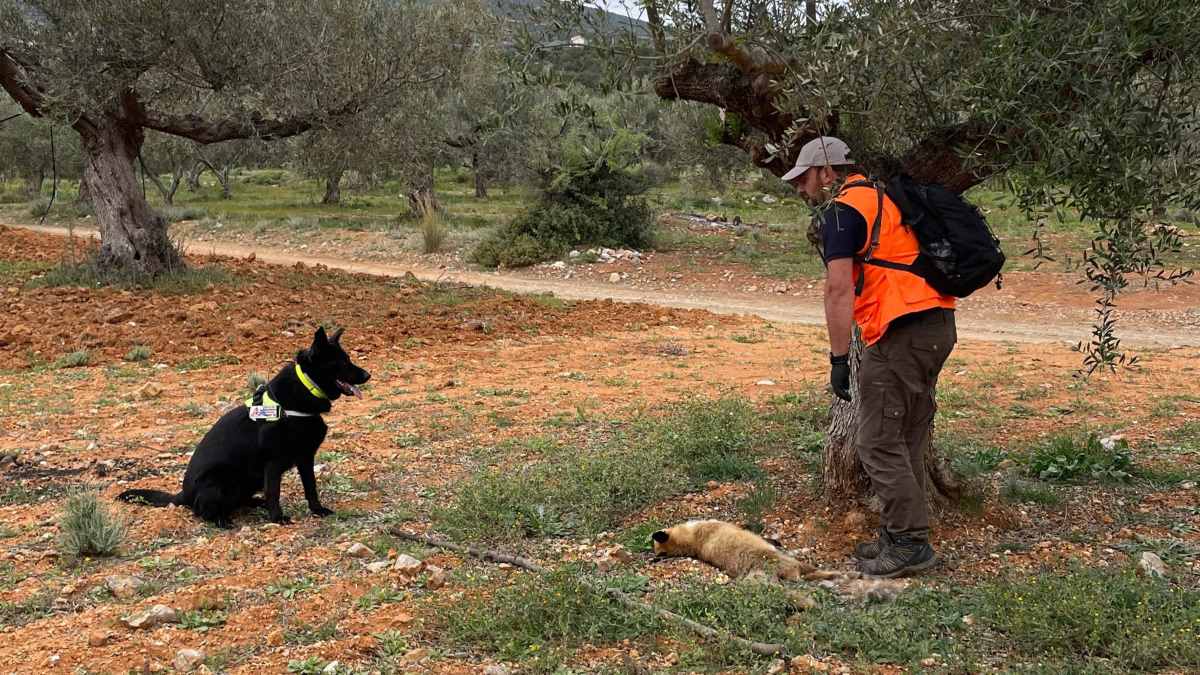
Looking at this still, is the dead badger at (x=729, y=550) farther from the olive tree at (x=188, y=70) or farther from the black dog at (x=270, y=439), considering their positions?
the olive tree at (x=188, y=70)

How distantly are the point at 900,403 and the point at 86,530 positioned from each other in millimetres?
4293

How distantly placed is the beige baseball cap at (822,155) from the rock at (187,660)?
345 cm

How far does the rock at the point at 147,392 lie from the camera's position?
966 centimetres

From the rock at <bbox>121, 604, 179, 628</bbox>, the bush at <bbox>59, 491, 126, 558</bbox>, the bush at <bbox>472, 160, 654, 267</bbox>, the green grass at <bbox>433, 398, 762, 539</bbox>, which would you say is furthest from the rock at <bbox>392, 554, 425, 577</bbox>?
the bush at <bbox>472, 160, 654, 267</bbox>

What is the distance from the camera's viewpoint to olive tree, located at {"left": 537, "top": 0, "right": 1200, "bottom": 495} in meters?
4.11

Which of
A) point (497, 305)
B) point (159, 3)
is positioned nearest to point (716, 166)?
point (497, 305)

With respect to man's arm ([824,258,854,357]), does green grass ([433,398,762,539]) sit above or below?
below

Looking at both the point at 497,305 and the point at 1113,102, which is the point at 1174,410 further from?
the point at 497,305

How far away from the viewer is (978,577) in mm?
4871

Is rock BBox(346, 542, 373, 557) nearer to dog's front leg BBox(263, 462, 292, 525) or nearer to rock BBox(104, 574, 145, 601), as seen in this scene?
dog's front leg BBox(263, 462, 292, 525)

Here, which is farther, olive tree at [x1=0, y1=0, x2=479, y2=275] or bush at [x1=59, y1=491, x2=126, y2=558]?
olive tree at [x1=0, y1=0, x2=479, y2=275]

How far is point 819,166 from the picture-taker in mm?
4918

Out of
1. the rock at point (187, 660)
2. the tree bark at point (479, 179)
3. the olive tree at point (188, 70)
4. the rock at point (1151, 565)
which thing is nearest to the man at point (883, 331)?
the rock at point (1151, 565)

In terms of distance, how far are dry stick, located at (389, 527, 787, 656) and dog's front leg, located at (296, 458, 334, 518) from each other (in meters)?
0.64
